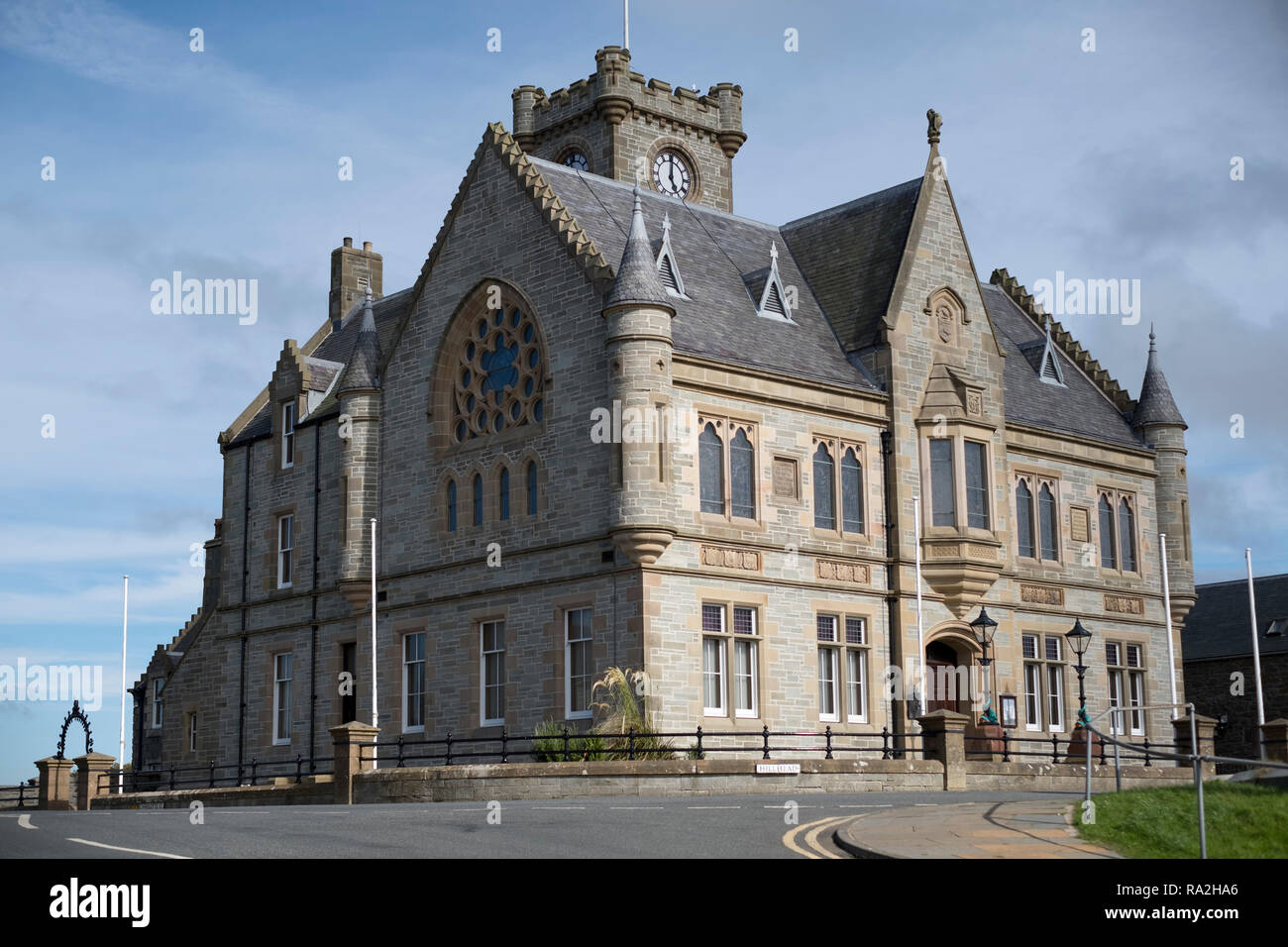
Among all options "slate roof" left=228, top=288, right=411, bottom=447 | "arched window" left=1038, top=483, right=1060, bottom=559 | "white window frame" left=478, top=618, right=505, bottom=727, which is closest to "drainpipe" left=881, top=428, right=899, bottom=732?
"arched window" left=1038, top=483, right=1060, bottom=559

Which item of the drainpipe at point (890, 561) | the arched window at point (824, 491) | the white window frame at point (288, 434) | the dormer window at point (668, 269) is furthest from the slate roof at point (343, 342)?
the drainpipe at point (890, 561)

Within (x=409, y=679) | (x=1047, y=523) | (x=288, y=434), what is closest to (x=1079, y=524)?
(x=1047, y=523)

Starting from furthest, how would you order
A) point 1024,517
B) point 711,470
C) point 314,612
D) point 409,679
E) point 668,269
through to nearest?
point 314,612
point 1024,517
point 409,679
point 668,269
point 711,470

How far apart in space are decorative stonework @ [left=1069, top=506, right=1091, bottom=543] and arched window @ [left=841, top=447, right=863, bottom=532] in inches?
327

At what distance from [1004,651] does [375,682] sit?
15909mm

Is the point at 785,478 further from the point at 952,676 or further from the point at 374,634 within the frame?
the point at 374,634

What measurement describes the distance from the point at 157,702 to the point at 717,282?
42481mm

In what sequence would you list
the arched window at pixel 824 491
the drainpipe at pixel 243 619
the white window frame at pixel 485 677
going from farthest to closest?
the drainpipe at pixel 243 619 → the arched window at pixel 824 491 → the white window frame at pixel 485 677

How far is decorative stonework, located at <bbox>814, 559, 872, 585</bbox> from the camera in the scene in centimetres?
3969

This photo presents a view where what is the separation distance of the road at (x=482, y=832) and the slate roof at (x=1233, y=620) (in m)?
36.6

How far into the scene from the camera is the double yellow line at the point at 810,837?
1731 cm

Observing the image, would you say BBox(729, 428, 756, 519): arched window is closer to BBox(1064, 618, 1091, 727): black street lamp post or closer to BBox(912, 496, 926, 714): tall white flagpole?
BBox(912, 496, 926, 714): tall white flagpole

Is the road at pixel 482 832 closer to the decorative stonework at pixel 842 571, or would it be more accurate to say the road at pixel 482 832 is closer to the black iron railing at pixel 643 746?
the black iron railing at pixel 643 746

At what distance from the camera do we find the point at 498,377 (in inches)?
1628
